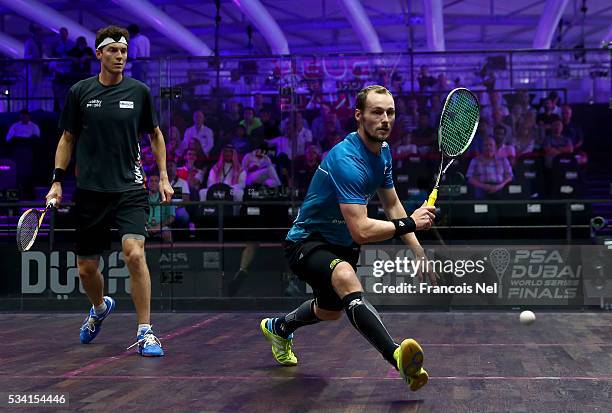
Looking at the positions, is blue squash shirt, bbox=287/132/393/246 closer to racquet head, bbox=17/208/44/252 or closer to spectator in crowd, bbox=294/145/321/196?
racquet head, bbox=17/208/44/252

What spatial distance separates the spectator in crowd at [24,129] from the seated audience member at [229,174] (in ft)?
7.38

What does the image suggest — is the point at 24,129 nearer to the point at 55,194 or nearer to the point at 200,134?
the point at 200,134

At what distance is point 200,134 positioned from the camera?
8.56m

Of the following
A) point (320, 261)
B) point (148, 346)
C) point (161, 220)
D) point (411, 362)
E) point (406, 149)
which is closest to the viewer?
point (411, 362)

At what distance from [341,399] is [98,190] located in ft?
6.40

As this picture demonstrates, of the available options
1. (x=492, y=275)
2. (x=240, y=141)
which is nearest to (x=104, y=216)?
(x=492, y=275)

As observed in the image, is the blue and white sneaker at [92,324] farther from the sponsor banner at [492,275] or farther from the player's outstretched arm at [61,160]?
the sponsor banner at [492,275]

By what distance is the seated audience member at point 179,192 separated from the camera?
25.3 ft

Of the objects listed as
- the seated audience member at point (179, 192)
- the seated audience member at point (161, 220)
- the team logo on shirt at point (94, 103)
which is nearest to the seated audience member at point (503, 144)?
the seated audience member at point (179, 192)

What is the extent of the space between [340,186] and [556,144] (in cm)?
565

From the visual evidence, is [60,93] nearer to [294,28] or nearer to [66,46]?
[66,46]

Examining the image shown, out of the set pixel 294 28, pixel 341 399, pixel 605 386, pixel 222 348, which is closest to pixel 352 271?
pixel 341 399

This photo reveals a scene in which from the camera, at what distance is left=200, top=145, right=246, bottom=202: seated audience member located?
8.34 meters

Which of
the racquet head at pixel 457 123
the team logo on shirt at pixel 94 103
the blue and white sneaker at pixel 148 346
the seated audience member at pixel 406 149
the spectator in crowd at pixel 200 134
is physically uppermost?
the spectator in crowd at pixel 200 134
